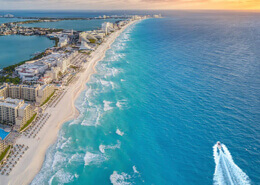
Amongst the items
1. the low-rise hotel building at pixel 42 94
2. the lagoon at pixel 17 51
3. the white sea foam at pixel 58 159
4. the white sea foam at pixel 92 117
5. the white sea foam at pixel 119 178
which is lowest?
the white sea foam at pixel 119 178

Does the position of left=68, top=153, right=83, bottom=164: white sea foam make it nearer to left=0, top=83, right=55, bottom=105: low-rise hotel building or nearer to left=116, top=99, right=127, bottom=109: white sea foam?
left=116, top=99, right=127, bottom=109: white sea foam

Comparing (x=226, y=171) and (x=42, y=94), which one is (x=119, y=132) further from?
(x=42, y=94)

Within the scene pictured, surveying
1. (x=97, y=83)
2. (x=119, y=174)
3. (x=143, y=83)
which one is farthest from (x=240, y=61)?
(x=119, y=174)

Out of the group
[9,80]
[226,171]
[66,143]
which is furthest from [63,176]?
[9,80]

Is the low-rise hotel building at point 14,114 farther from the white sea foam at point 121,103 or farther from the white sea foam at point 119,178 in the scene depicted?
the white sea foam at point 119,178

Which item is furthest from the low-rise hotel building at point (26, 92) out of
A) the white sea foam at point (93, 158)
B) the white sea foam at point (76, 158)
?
the white sea foam at point (93, 158)

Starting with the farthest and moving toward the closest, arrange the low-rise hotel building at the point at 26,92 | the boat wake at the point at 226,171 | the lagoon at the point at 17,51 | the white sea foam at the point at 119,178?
the lagoon at the point at 17,51
the low-rise hotel building at the point at 26,92
the white sea foam at the point at 119,178
the boat wake at the point at 226,171
